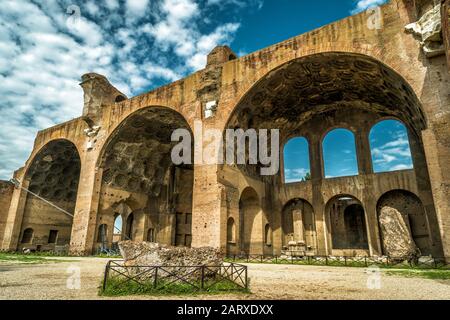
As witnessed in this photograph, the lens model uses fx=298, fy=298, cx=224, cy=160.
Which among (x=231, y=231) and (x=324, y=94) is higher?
(x=324, y=94)

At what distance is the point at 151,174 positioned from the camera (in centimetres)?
2302

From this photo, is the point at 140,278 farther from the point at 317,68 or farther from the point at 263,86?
the point at 317,68

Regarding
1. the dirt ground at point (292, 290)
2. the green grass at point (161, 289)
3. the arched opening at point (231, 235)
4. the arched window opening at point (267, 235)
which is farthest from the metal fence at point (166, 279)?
the arched window opening at point (267, 235)

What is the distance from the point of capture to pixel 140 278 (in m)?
5.89

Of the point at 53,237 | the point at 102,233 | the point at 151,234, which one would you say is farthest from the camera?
the point at 53,237

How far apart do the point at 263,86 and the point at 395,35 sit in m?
5.86

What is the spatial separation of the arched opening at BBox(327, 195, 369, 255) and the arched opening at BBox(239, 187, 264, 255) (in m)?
8.55

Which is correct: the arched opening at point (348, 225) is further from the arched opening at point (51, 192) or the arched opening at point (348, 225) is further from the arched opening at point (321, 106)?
the arched opening at point (51, 192)

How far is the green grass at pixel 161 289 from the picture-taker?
5.36 meters

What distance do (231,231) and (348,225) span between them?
14.6 meters

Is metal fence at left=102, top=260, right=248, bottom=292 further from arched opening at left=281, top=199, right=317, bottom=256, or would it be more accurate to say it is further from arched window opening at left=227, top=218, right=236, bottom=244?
arched opening at left=281, top=199, right=317, bottom=256

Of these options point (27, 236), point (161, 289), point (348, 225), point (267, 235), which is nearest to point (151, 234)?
point (27, 236)

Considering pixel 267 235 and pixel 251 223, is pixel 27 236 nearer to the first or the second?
pixel 251 223
